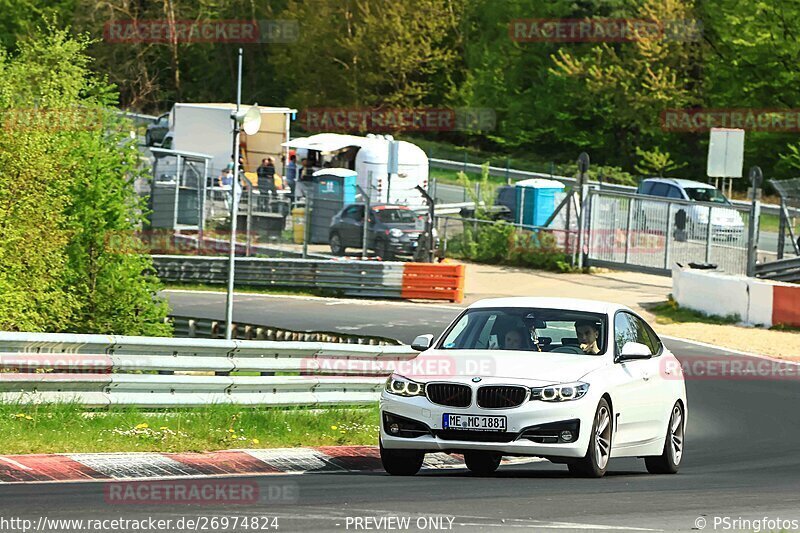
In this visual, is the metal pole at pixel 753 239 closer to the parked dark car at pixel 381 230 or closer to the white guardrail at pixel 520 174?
the parked dark car at pixel 381 230

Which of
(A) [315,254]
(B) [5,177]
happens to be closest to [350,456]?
(B) [5,177]

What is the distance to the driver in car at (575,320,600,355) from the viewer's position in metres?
11.7

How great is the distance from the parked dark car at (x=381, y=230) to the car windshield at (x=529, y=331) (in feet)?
80.8

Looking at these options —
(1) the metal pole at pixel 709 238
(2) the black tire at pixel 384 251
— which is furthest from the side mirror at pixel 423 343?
(2) the black tire at pixel 384 251

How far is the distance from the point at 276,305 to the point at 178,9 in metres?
57.5

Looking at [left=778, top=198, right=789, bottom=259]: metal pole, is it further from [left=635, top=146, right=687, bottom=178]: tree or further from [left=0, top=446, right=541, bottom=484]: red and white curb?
[left=635, top=146, right=687, bottom=178]: tree

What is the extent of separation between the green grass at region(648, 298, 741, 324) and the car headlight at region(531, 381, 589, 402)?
19331mm

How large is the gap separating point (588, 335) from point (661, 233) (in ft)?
82.5

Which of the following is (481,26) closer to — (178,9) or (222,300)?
(178,9)

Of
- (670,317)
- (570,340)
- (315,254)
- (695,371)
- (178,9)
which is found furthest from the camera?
(178,9)

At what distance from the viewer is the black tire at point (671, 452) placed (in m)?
12.6

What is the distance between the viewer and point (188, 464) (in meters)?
11.0

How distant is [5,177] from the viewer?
20.1m

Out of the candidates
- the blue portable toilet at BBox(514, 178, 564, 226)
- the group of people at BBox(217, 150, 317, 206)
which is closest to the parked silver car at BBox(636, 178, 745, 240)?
the blue portable toilet at BBox(514, 178, 564, 226)
